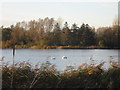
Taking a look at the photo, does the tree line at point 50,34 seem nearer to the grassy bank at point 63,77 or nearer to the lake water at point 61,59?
the lake water at point 61,59

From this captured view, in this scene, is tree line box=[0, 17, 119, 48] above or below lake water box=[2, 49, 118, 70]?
above

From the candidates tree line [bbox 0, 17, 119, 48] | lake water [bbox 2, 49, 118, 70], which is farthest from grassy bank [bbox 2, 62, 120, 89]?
tree line [bbox 0, 17, 119, 48]

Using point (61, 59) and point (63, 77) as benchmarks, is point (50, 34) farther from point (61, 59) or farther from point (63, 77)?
point (63, 77)

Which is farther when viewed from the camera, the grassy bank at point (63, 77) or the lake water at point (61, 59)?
the lake water at point (61, 59)

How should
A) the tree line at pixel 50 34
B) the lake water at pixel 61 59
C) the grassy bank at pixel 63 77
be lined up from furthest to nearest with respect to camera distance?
the tree line at pixel 50 34 < the lake water at pixel 61 59 < the grassy bank at pixel 63 77

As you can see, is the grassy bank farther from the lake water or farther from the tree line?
the tree line

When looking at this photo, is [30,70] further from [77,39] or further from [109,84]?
[77,39]

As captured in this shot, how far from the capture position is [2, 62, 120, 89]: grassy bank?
4.02m

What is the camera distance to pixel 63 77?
13.5 ft

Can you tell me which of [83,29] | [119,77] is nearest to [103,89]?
[119,77]

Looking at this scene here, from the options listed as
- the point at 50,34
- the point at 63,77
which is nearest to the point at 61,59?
the point at 50,34

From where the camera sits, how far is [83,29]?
7.92 metres

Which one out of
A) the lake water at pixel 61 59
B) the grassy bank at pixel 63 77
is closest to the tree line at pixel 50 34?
the lake water at pixel 61 59

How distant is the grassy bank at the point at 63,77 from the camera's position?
13.2ft
